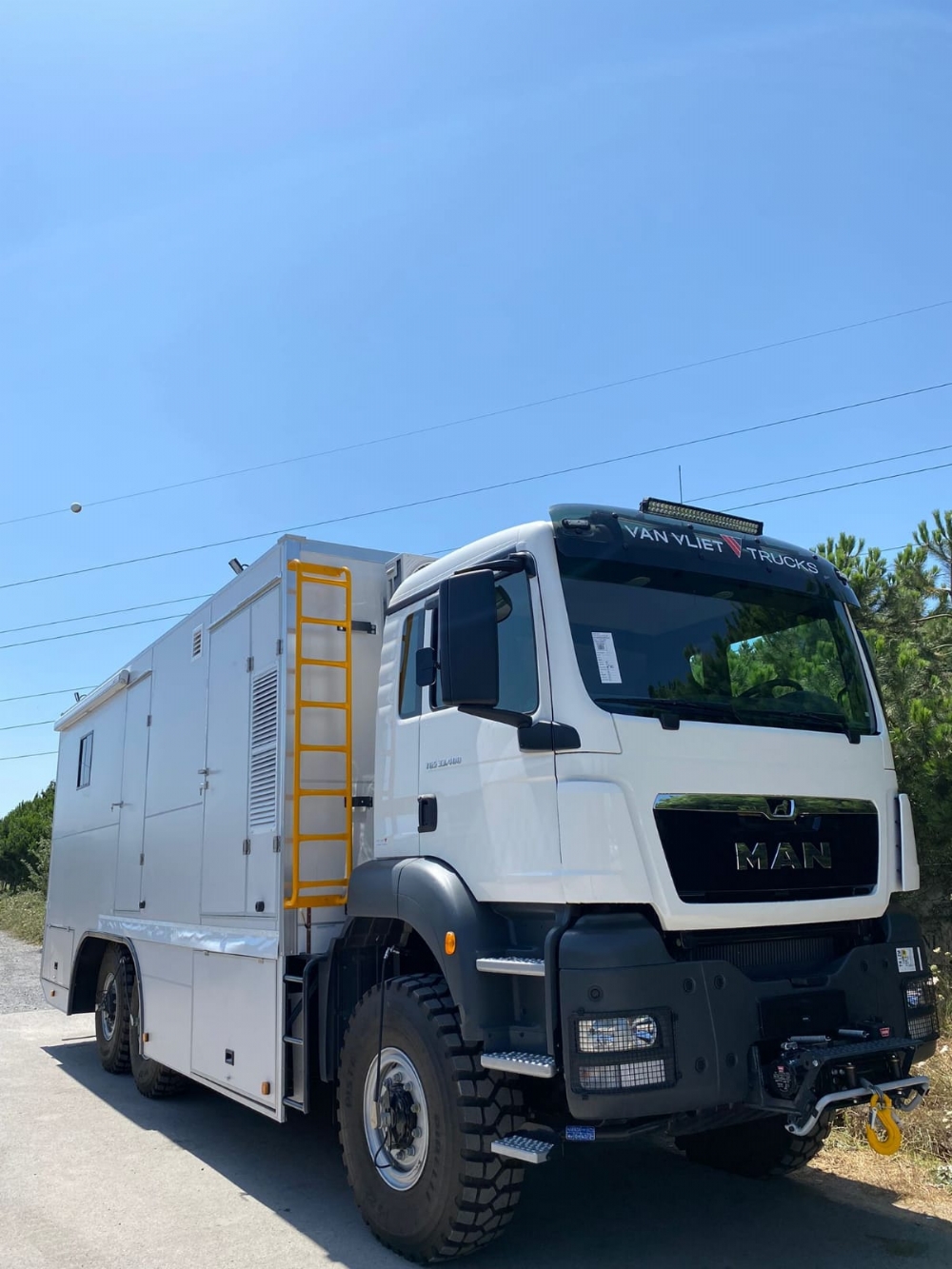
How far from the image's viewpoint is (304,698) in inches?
224

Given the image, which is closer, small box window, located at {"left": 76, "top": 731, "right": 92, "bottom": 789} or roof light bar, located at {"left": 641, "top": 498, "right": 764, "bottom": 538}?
roof light bar, located at {"left": 641, "top": 498, "right": 764, "bottom": 538}

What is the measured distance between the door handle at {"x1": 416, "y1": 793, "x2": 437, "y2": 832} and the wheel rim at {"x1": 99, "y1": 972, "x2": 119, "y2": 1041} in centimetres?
493

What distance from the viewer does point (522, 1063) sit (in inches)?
156

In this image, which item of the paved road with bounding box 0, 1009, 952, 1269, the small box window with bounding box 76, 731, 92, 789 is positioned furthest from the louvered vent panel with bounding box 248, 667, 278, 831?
the small box window with bounding box 76, 731, 92, 789

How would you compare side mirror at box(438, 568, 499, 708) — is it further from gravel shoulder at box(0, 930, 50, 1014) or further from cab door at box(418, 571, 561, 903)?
gravel shoulder at box(0, 930, 50, 1014)

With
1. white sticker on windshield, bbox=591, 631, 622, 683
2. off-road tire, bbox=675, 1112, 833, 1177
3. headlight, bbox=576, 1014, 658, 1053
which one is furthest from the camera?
off-road tire, bbox=675, 1112, 833, 1177

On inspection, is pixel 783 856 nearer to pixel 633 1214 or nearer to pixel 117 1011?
pixel 633 1214

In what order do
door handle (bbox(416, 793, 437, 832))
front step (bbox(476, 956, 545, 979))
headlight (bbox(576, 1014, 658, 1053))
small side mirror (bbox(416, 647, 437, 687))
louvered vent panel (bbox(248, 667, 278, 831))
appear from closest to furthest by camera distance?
headlight (bbox(576, 1014, 658, 1053))
front step (bbox(476, 956, 545, 979))
door handle (bbox(416, 793, 437, 832))
small side mirror (bbox(416, 647, 437, 687))
louvered vent panel (bbox(248, 667, 278, 831))

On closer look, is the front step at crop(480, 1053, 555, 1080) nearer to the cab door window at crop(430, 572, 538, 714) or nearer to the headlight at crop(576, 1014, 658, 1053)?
the headlight at crop(576, 1014, 658, 1053)

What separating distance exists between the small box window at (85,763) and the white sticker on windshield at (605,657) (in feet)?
23.1

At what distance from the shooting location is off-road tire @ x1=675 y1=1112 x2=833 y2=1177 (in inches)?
213

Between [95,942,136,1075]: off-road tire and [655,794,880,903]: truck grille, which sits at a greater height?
[655,794,880,903]: truck grille

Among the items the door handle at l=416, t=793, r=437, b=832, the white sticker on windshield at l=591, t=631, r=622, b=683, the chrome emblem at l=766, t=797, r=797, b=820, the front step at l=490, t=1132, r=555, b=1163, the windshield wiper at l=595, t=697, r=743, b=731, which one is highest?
the white sticker on windshield at l=591, t=631, r=622, b=683

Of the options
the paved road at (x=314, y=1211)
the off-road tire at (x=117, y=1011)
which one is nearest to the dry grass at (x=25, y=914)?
the off-road tire at (x=117, y=1011)
